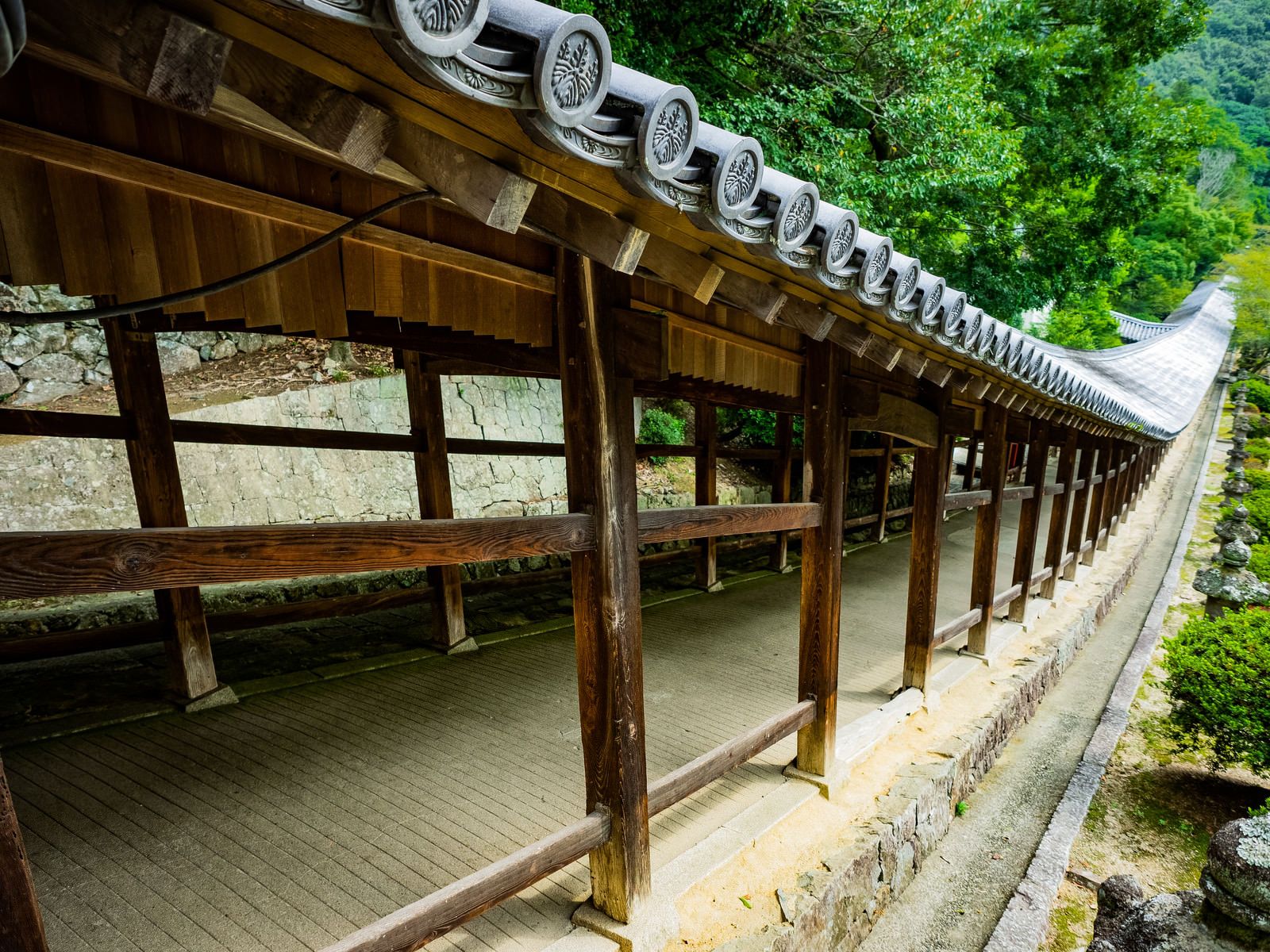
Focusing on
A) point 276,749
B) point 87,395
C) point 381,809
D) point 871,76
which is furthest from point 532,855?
point 87,395

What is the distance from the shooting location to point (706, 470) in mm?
8078

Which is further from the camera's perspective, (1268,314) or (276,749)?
(1268,314)

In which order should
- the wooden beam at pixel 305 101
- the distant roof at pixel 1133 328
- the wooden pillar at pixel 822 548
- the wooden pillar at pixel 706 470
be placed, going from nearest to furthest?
the wooden beam at pixel 305 101 → the wooden pillar at pixel 822 548 → the wooden pillar at pixel 706 470 → the distant roof at pixel 1133 328

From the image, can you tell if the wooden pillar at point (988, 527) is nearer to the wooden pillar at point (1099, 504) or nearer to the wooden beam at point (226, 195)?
the wooden beam at point (226, 195)

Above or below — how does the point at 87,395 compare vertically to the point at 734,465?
above

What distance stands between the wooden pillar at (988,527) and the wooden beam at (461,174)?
5.94 meters

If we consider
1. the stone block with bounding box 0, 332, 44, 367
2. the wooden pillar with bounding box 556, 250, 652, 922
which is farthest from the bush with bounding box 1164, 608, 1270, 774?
the stone block with bounding box 0, 332, 44, 367

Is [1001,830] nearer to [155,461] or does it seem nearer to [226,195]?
[226,195]

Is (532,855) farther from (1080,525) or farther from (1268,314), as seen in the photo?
(1268,314)

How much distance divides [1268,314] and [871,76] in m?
29.0

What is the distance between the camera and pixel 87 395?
9.10 metres

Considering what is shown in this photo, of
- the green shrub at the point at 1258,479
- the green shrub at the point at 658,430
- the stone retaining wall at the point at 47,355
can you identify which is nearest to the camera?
the stone retaining wall at the point at 47,355

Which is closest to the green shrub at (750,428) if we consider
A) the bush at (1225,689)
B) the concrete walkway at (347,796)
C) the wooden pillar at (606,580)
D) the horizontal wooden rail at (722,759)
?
the bush at (1225,689)

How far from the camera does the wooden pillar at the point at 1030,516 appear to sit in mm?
7480
